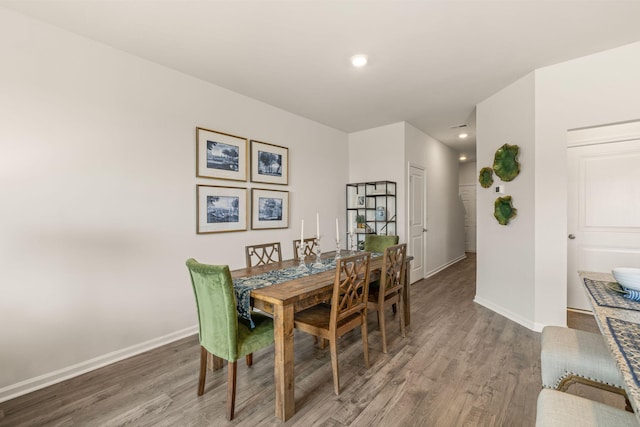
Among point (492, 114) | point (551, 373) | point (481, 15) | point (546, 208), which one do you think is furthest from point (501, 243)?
point (481, 15)

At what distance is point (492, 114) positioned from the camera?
3.53m

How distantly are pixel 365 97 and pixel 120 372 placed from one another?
3.79 metres

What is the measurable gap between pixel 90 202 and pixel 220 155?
131 centimetres

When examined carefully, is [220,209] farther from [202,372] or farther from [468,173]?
[468,173]

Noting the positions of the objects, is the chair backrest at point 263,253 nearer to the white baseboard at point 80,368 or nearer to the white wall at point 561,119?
the white baseboard at point 80,368

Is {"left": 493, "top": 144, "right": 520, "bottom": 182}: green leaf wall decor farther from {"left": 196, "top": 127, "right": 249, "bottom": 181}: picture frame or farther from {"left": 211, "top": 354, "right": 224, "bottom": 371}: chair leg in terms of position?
{"left": 211, "top": 354, "right": 224, "bottom": 371}: chair leg

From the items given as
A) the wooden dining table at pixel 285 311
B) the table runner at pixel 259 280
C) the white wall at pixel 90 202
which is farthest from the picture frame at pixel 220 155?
the wooden dining table at pixel 285 311

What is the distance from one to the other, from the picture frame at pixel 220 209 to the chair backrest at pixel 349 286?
175 centimetres

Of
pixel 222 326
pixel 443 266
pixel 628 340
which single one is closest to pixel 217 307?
pixel 222 326

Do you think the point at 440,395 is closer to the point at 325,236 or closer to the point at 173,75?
the point at 325,236

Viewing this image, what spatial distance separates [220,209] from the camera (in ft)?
10.5

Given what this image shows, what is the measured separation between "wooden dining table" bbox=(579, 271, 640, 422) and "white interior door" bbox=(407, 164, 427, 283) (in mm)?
3069

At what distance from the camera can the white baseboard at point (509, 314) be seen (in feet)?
9.74

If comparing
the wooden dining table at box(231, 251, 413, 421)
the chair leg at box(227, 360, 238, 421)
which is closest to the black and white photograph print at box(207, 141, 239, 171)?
the wooden dining table at box(231, 251, 413, 421)
